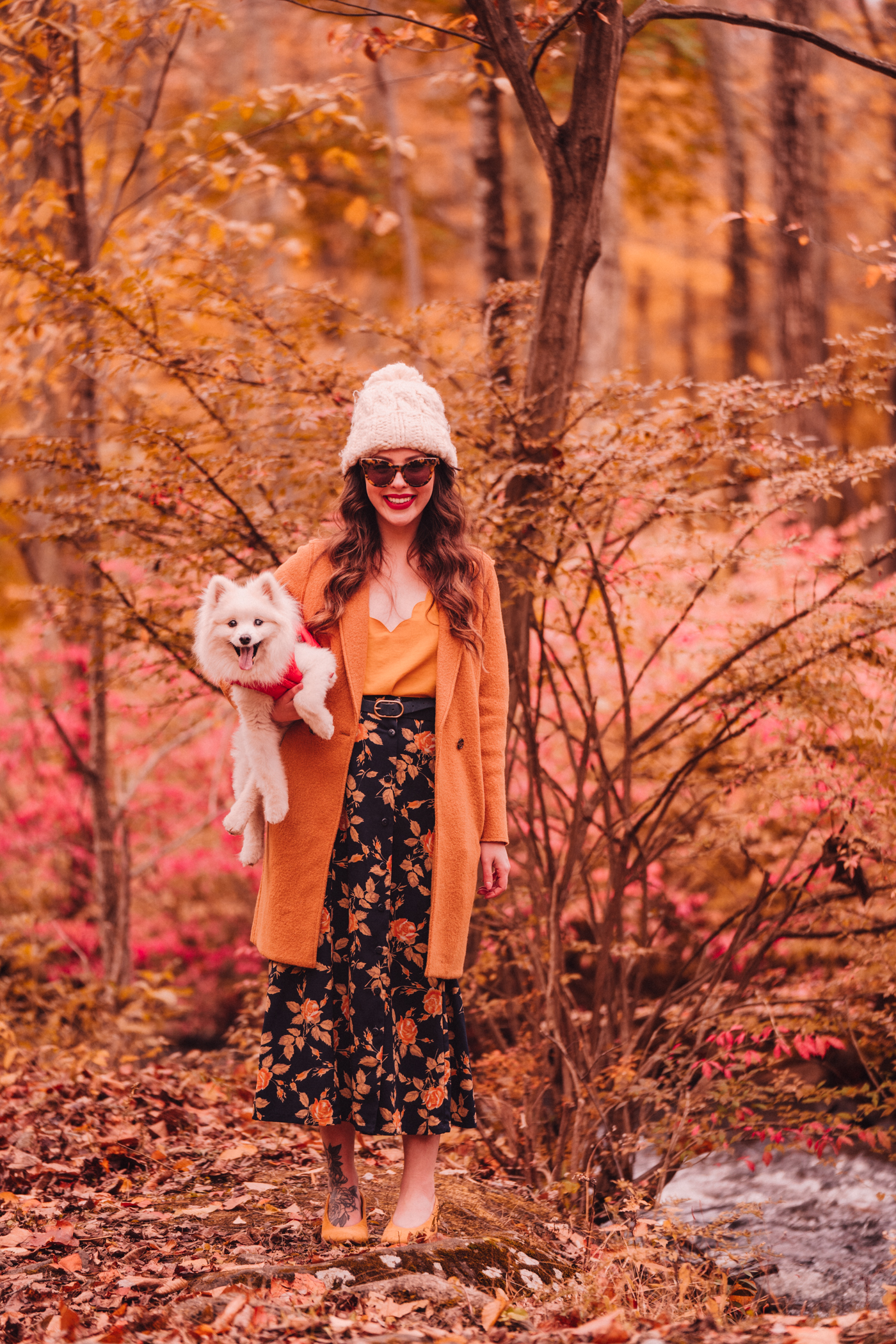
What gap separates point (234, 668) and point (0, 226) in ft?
14.1

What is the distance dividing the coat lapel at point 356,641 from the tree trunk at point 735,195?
11860 mm

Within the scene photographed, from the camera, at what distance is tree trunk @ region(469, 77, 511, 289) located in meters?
7.16

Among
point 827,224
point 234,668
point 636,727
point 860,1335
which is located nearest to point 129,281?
point 234,668

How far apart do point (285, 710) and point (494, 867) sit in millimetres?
804

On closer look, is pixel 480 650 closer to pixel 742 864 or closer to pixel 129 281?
pixel 129 281

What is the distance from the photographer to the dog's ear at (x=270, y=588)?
2.77 meters

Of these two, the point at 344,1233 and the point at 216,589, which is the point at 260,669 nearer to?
the point at 216,589

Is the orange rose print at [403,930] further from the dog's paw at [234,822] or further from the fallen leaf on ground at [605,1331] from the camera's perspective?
the fallen leaf on ground at [605,1331]

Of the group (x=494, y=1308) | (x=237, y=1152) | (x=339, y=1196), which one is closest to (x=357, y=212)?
(x=237, y=1152)

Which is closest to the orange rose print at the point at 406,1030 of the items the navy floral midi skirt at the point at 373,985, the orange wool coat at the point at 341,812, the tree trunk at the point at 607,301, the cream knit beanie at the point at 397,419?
the navy floral midi skirt at the point at 373,985

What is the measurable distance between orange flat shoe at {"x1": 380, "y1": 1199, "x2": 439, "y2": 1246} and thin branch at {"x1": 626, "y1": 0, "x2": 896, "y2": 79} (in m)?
4.01

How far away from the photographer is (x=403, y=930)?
9.95ft

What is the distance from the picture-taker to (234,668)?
2775 mm

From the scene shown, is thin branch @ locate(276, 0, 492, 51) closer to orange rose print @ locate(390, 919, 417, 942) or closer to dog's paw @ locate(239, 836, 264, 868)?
dog's paw @ locate(239, 836, 264, 868)
